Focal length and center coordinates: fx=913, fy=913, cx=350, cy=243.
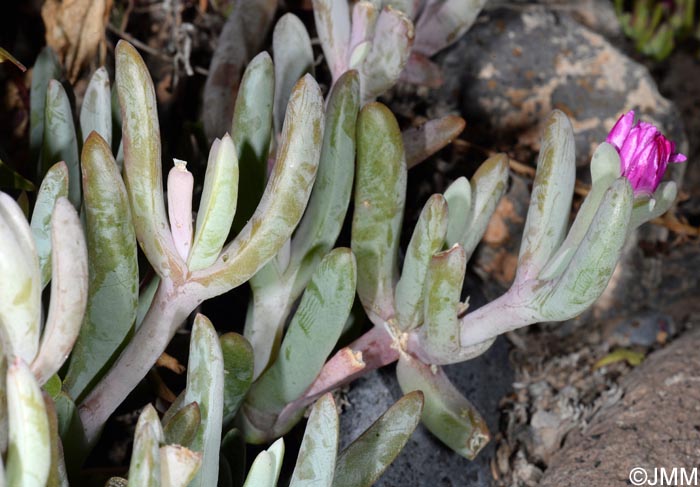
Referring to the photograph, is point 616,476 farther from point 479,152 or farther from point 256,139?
point 479,152

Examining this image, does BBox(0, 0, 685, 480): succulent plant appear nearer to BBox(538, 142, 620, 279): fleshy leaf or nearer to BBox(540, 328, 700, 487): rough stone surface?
BBox(538, 142, 620, 279): fleshy leaf

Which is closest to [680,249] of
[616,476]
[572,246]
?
A: [616,476]

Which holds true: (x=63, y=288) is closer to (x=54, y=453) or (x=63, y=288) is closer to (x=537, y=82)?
(x=54, y=453)

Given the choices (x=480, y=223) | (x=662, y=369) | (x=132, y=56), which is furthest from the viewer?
(x=662, y=369)

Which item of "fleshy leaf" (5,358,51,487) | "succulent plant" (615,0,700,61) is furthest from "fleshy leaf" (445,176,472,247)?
"succulent plant" (615,0,700,61)

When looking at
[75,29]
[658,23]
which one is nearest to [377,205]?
[75,29]
